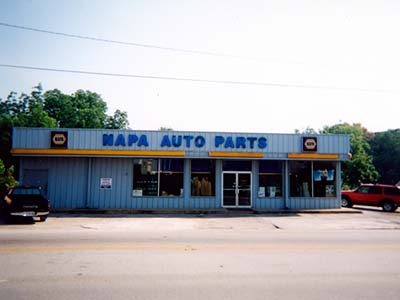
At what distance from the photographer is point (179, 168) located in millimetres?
20609

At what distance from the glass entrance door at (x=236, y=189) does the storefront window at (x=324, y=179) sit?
443cm

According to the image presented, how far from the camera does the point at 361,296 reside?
5477 mm

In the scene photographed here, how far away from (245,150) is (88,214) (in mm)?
9989

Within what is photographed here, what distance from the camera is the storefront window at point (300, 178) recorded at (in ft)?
69.9

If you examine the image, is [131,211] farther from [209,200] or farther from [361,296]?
[361,296]

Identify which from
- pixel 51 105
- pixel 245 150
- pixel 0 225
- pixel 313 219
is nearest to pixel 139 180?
pixel 245 150

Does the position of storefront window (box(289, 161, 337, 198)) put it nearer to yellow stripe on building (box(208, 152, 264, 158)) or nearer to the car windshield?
yellow stripe on building (box(208, 152, 264, 158))

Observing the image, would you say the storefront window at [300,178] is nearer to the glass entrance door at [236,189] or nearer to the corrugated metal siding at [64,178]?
the glass entrance door at [236,189]

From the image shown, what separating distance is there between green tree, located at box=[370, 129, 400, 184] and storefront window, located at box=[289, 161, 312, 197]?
181 ft

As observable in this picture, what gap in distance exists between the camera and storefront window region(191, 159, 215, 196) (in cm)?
2066

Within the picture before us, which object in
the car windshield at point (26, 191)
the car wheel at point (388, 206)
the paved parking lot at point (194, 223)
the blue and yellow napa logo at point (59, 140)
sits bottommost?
the paved parking lot at point (194, 223)

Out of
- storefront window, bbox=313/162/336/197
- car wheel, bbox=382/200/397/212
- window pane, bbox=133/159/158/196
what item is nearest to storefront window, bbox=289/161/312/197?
storefront window, bbox=313/162/336/197

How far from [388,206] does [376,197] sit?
96 cm

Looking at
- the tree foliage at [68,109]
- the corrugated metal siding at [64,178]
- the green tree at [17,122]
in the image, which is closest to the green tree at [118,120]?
the tree foliage at [68,109]
